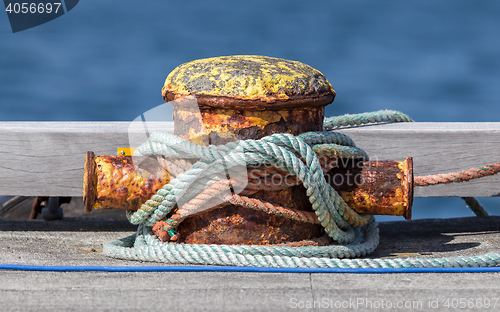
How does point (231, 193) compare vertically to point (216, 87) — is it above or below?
below

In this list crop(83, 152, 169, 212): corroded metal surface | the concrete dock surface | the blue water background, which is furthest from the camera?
the blue water background

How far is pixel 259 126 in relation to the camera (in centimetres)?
179

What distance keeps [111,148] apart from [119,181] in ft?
2.14

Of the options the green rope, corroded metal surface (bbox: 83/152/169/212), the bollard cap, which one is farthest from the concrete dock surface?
the green rope

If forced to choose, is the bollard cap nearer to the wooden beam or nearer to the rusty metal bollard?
the rusty metal bollard

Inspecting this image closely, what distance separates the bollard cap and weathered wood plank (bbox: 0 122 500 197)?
598 mm

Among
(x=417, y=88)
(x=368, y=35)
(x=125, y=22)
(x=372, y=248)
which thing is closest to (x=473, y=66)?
(x=417, y=88)

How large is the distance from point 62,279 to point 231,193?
0.60 metres

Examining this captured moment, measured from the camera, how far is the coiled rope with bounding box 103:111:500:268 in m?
1.71

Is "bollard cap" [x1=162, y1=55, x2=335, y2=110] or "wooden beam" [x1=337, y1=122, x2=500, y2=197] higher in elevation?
"bollard cap" [x1=162, y1=55, x2=335, y2=110]

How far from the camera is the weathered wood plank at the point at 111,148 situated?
2.41 metres

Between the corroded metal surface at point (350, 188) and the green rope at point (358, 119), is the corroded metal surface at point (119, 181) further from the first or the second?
the green rope at point (358, 119)

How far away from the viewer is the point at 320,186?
69.8 inches

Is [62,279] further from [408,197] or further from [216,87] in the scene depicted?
[408,197]
